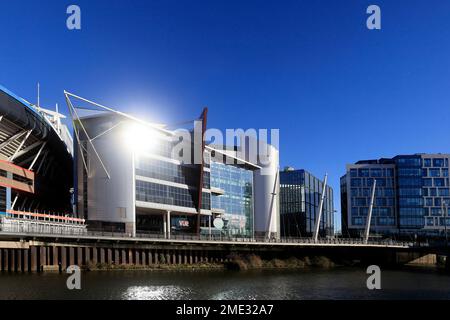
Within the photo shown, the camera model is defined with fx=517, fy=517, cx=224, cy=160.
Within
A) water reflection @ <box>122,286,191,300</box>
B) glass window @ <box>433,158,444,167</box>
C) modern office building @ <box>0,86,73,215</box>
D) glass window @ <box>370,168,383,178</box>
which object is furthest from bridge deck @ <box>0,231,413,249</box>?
glass window @ <box>433,158,444,167</box>

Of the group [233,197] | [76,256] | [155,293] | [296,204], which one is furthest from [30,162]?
[296,204]

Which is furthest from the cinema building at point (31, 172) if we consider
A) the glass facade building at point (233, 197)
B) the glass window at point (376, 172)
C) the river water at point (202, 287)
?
the glass window at point (376, 172)

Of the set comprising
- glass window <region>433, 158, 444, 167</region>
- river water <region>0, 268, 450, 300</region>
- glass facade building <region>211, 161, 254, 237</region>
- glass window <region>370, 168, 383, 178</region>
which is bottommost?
river water <region>0, 268, 450, 300</region>

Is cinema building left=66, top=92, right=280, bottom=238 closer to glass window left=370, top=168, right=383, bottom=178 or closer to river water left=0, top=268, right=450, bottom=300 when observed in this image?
river water left=0, top=268, right=450, bottom=300

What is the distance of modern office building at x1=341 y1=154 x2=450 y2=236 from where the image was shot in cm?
15875

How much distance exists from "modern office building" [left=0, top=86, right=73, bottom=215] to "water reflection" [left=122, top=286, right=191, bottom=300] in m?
31.5

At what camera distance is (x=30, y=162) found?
8956 cm

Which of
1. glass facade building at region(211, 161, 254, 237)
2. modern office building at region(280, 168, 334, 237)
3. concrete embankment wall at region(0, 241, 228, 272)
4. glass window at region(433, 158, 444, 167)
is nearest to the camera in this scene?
concrete embankment wall at region(0, 241, 228, 272)

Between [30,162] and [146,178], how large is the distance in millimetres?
20559

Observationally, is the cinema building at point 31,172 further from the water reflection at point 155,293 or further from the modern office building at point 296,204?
the modern office building at point 296,204

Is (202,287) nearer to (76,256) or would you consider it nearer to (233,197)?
(76,256)

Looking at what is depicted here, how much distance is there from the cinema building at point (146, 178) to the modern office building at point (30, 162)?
Result: 602 cm

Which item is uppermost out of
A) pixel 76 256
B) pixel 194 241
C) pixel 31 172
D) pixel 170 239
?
pixel 31 172

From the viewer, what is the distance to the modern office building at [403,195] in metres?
159
